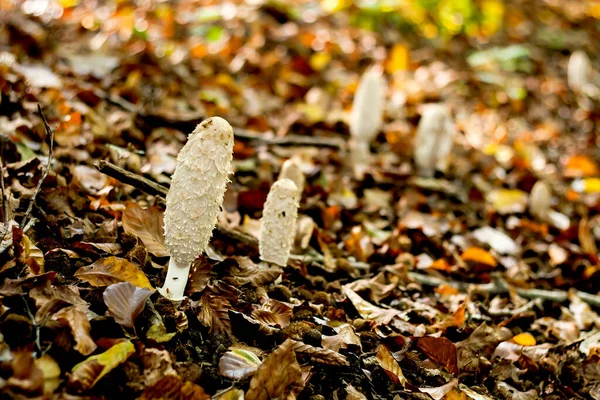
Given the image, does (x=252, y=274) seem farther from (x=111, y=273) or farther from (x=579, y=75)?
(x=579, y=75)

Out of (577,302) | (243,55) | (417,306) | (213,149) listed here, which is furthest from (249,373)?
(243,55)

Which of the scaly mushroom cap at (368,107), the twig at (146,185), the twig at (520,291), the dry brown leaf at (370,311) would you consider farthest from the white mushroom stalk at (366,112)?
the dry brown leaf at (370,311)

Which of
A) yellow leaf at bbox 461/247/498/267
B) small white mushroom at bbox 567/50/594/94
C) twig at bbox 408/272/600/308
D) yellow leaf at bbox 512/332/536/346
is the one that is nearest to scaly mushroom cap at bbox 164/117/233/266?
twig at bbox 408/272/600/308

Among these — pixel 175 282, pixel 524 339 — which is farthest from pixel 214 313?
pixel 524 339

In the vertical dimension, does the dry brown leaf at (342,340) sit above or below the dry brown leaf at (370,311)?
above

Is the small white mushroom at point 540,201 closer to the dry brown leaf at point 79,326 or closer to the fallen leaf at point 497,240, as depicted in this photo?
the fallen leaf at point 497,240

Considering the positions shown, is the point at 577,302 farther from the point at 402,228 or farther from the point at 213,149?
the point at 213,149

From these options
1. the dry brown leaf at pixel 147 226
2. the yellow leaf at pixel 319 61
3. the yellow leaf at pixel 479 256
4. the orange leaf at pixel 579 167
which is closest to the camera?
the dry brown leaf at pixel 147 226
